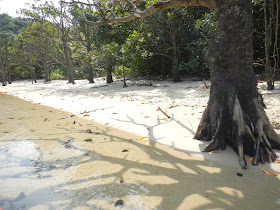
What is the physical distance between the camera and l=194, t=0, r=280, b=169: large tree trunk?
3.22 meters

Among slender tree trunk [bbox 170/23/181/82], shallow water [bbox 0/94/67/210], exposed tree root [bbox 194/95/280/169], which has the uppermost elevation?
slender tree trunk [bbox 170/23/181/82]

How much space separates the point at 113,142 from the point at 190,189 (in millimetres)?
2012

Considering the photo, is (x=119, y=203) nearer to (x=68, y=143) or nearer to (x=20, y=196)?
(x=20, y=196)

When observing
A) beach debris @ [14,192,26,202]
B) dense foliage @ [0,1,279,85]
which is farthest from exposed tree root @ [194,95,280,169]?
dense foliage @ [0,1,279,85]

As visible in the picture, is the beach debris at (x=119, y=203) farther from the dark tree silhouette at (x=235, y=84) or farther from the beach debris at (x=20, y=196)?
the dark tree silhouette at (x=235, y=84)

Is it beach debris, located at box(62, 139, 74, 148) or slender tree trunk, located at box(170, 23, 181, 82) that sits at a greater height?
slender tree trunk, located at box(170, 23, 181, 82)

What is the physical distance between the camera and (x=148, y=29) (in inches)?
464

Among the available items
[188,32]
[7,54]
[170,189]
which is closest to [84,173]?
[170,189]

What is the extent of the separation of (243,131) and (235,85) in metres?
0.78

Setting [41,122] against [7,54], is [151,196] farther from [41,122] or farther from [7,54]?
[7,54]

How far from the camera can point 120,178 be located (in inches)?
107

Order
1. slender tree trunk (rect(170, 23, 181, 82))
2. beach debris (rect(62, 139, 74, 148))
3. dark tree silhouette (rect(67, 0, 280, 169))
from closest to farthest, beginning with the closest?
dark tree silhouette (rect(67, 0, 280, 169))
beach debris (rect(62, 139, 74, 148))
slender tree trunk (rect(170, 23, 181, 82))

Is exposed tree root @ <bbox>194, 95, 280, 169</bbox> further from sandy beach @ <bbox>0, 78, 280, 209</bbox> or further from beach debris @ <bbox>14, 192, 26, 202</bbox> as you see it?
beach debris @ <bbox>14, 192, 26, 202</bbox>

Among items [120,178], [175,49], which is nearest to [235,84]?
[120,178]
